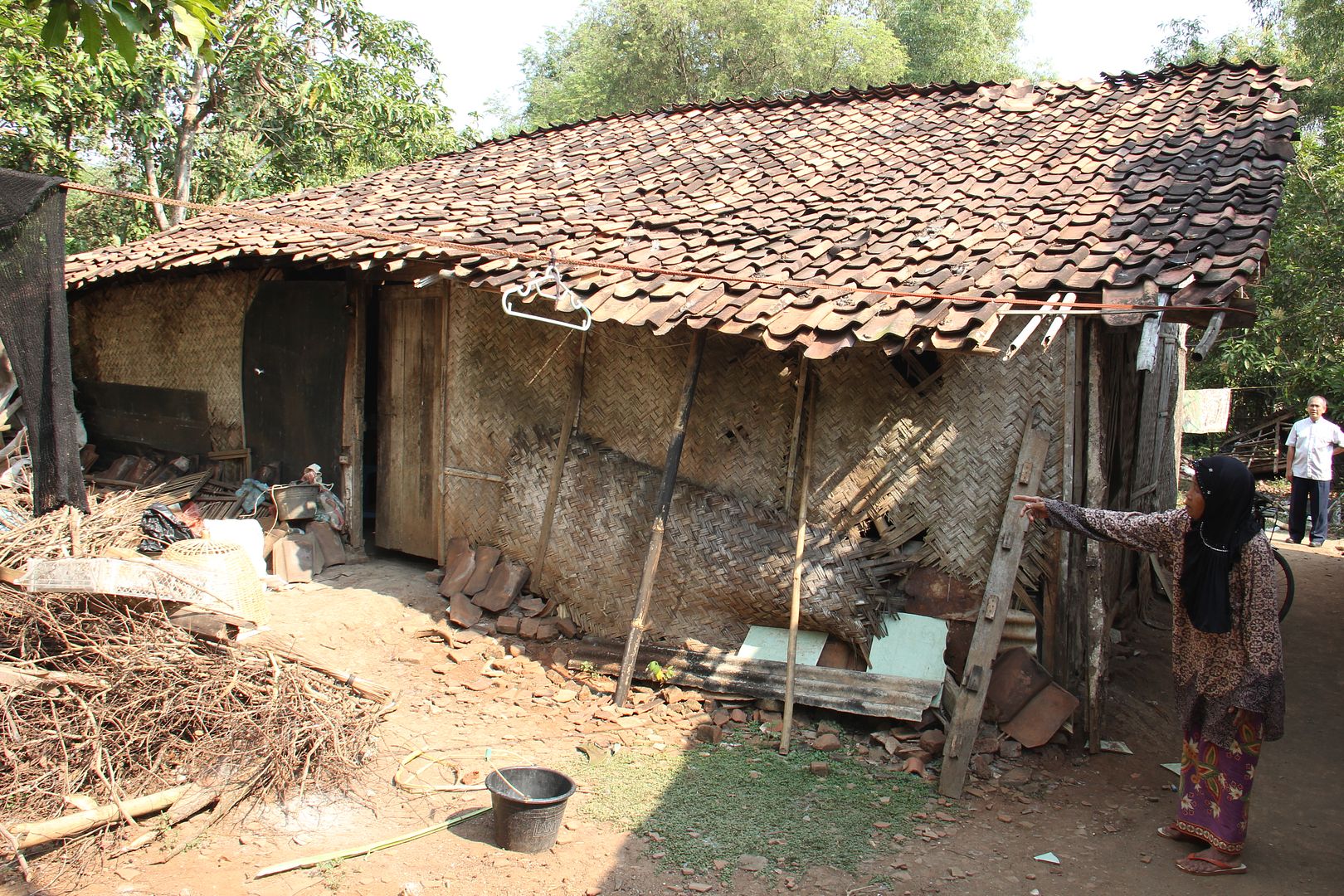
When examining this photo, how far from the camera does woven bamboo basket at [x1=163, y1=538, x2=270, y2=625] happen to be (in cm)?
574

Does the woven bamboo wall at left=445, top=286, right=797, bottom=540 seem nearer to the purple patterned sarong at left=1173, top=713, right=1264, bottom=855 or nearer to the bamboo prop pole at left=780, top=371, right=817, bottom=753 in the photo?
the bamboo prop pole at left=780, top=371, right=817, bottom=753

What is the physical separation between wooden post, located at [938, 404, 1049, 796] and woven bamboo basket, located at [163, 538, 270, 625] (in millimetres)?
4103

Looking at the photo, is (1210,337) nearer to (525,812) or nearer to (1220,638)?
(1220,638)

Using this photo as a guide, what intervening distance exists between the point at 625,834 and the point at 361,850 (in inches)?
43.5

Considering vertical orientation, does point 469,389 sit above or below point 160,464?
above

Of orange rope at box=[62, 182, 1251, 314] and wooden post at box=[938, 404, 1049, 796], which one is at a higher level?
orange rope at box=[62, 182, 1251, 314]

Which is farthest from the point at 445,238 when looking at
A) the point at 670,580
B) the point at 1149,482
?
the point at 1149,482

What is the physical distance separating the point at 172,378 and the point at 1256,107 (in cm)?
959

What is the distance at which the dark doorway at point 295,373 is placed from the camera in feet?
26.0

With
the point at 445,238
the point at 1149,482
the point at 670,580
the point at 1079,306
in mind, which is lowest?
the point at 670,580

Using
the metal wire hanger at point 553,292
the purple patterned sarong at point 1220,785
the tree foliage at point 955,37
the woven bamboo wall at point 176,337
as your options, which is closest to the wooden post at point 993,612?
the purple patterned sarong at point 1220,785

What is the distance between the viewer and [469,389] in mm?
7234

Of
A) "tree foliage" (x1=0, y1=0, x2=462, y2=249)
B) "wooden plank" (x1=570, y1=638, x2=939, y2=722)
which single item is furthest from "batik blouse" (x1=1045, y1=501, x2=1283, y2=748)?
"tree foliage" (x1=0, y1=0, x2=462, y2=249)

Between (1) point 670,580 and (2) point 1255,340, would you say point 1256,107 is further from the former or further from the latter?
(2) point 1255,340
